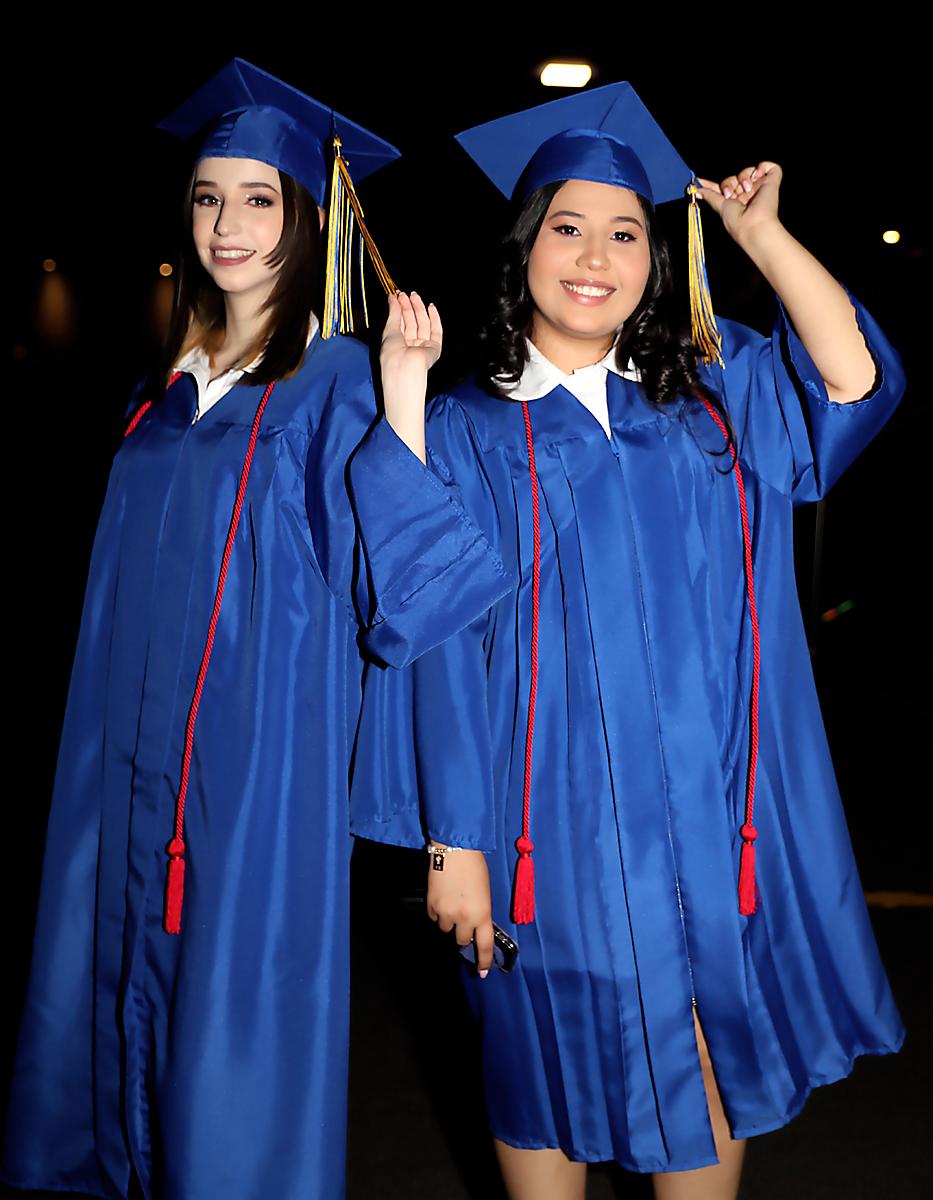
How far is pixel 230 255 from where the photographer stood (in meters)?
1.55

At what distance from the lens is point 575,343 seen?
1.63 metres

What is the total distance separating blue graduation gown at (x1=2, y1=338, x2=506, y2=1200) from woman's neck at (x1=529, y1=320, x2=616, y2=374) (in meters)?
0.27

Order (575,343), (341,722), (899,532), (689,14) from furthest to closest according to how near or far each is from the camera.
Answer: (899,532) < (689,14) < (575,343) < (341,722)

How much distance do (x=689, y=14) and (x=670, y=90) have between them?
2.11 feet

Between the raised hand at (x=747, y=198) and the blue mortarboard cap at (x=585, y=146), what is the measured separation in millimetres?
57

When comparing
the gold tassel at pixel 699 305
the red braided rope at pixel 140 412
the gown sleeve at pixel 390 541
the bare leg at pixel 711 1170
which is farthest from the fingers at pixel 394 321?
the bare leg at pixel 711 1170

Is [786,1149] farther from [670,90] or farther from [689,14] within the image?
[670,90]

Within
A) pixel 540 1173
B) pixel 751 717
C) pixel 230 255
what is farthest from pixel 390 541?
pixel 540 1173

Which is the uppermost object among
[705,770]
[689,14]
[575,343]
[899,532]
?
[689,14]

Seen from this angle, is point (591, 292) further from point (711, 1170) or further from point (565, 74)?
point (565, 74)

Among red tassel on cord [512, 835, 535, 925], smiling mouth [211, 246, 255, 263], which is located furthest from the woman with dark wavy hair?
smiling mouth [211, 246, 255, 263]

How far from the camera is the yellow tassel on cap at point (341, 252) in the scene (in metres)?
1.57

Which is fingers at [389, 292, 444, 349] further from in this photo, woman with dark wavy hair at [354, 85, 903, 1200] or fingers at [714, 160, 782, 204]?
fingers at [714, 160, 782, 204]

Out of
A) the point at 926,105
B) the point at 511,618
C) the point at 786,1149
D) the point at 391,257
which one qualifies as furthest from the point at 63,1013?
the point at 391,257
